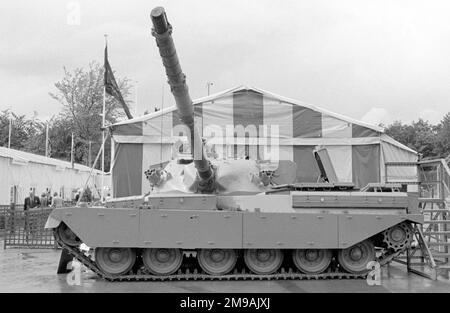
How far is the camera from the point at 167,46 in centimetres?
934

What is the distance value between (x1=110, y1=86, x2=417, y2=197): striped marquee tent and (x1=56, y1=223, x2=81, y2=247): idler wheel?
7189 millimetres

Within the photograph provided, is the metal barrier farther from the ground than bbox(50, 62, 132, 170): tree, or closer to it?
closer to it

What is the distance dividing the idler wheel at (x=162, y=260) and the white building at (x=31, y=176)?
1662 cm

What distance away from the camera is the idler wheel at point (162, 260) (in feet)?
39.4

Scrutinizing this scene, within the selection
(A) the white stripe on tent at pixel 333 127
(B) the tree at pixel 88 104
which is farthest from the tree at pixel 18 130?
(A) the white stripe on tent at pixel 333 127

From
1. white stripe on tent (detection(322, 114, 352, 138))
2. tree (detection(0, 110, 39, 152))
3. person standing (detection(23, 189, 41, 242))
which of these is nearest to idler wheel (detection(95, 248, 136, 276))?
person standing (detection(23, 189, 41, 242))

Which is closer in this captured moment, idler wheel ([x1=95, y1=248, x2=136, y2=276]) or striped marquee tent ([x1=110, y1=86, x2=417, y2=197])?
idler wheel ([x1=95, y1=248, x2=136, y2=276])

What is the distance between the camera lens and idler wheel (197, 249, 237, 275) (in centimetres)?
1212

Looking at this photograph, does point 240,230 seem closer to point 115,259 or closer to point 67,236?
point 115,259

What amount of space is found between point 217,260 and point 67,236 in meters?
3.30

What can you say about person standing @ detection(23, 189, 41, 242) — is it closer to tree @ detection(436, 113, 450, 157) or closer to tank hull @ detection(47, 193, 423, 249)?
tank hull @ detection(47, 193, 423, 249)

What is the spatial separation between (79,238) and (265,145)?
29.5ft

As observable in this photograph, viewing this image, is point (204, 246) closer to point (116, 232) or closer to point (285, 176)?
point (116, 232)

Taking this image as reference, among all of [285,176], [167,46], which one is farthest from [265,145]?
[167,46]
